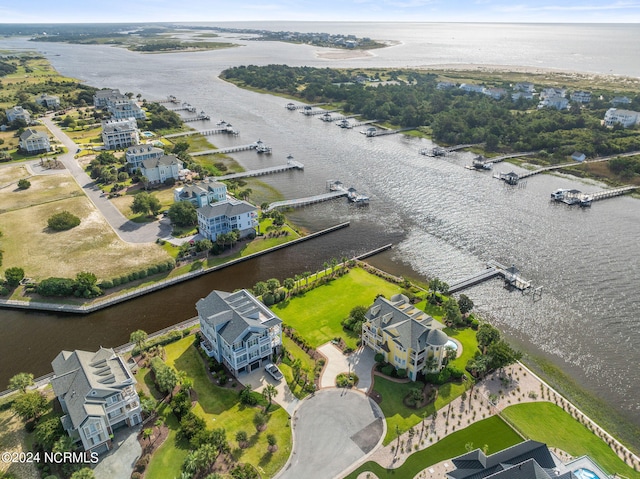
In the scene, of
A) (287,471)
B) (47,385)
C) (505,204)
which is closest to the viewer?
(287,471)

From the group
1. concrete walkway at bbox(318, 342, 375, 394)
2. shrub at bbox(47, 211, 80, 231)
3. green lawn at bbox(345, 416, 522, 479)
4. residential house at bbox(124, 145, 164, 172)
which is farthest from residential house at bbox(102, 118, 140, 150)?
green lawn at bbox(345, 416, 522, 479)

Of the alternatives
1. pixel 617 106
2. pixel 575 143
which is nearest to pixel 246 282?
pixel 575 143

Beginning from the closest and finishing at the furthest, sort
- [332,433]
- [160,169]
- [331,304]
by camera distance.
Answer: [332,433] → [331,304] → [160,169]

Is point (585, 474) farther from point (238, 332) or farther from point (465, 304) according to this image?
point (238, 332)

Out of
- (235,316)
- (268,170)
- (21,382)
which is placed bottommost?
(268,170)

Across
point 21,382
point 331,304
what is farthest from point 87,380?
point 331,304

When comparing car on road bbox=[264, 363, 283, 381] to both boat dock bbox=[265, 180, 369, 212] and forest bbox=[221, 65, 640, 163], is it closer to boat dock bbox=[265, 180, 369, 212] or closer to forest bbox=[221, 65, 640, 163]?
boat dock bbox=[265, 180, 369, 212]

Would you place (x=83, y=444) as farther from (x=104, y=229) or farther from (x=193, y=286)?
(x=104, y=229)

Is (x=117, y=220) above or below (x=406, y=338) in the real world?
A: below
